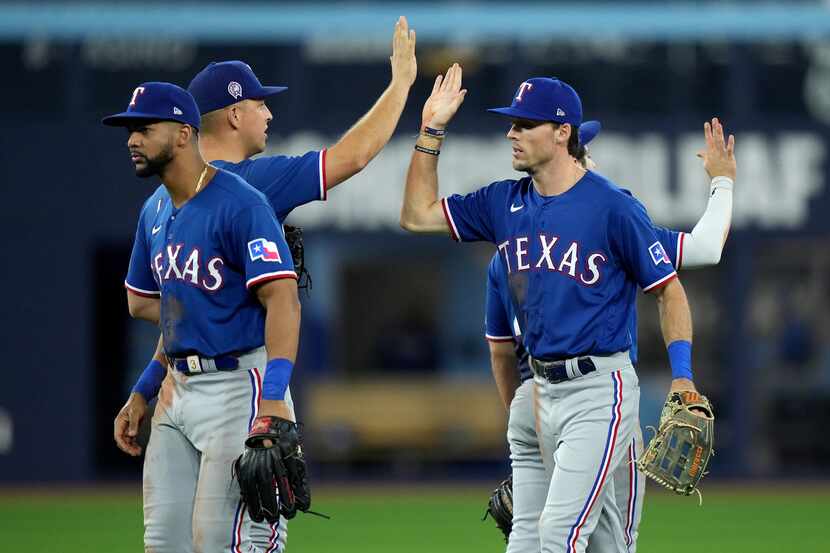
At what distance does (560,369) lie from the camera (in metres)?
5.67

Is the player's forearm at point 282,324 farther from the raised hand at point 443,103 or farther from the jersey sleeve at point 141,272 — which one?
the raised hand at point 443,103

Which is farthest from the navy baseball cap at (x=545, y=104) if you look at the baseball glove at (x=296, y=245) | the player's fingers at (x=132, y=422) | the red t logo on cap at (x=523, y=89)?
the player's fingers at (x=132, y=422)

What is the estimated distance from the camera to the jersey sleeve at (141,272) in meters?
5.64

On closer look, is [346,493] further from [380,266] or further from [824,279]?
[824,279]

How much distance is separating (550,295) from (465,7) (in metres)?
10.8

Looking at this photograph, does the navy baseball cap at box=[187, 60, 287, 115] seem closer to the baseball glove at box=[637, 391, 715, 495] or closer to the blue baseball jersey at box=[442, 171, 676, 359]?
the blue baseball jersey at box=[442, 171, 676, 359]

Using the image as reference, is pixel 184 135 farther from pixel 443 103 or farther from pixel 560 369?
pixel 560 369

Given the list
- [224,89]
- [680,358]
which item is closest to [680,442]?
[680,358]

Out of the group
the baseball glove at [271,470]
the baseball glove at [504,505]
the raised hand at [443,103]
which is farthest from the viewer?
the baseball glove at [504,505]

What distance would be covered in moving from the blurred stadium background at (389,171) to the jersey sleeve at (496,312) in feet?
29.9

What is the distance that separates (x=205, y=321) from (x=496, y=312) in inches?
61.6

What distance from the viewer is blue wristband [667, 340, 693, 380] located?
18.6ft

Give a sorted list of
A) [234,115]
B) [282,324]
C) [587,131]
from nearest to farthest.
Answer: [282,324]
[234,115]
[587,131]

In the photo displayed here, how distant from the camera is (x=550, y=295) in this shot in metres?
5.68
